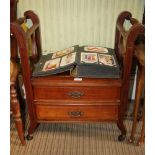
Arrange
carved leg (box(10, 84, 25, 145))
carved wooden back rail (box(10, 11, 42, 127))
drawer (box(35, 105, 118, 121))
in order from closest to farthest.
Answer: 1. carved wooden back rail (box(10, 11, 42, 127))
2. carved leg (box(10, 84, 25, 145))
3. drawer (box(35, 105, 118, 121))

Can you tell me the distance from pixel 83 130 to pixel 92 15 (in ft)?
2.56

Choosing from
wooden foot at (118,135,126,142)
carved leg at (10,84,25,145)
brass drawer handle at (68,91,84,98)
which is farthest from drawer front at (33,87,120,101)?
wooden foot at (118,135,126,142)

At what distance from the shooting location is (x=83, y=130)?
1609 millimetres

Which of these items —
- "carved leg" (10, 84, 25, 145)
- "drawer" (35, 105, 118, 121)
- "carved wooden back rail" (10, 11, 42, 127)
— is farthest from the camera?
"drawer" (35, 105, 118, 121)

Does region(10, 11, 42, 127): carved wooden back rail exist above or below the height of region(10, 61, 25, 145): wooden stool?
above

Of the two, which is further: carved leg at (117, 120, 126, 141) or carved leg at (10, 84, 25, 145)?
carved leg at (117, 120, 126, 141)

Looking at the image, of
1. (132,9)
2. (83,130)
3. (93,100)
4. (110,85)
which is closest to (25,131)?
(83,130)

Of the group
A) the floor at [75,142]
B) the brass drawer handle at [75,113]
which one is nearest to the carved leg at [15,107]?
the floor at [75,142]

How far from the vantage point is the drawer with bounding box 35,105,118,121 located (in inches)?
55.5

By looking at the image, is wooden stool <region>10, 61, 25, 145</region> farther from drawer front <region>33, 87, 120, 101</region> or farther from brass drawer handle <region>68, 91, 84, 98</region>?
brass drawer handle <region>68, 91, 84, 98</region>

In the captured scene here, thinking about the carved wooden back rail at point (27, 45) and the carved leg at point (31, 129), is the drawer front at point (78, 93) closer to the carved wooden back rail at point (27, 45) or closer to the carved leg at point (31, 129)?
the carved wooden back rail at point (27, 45)
